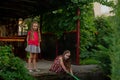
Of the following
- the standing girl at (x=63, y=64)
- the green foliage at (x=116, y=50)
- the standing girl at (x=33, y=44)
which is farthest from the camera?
the standing girl at (x=33, y=44)

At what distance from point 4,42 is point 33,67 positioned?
119 inches

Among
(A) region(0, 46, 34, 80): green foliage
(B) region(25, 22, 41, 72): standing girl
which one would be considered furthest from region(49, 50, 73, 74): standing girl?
(A) region(0, 46, 34, 80): green foliage

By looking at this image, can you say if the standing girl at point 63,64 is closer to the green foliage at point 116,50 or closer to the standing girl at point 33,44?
the standing girl at point 33,44

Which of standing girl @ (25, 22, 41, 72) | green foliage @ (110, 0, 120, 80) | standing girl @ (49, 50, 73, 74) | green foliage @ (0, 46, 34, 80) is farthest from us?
standing girl @ (25, 22, 41, 72)

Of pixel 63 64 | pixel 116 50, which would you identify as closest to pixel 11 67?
pixel 63 64

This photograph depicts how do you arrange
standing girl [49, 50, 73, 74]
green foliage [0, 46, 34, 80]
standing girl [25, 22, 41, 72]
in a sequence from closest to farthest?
green foliage [0, 46, 34, 80] < standing girl [49, 50, 73, 74] < standing girl [25, 22, 41, 72]

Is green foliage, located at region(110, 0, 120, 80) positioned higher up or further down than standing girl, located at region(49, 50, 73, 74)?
higher up

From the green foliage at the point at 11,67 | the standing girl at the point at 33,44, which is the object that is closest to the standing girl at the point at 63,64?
the standing girl at the point at 33,44

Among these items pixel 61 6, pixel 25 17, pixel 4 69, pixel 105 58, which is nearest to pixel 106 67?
pixel 105 58

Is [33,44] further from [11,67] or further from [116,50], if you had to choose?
[116,50]

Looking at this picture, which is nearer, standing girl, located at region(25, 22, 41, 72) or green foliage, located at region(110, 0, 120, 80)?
green foliage, located at region(110, 0, 120, 80)

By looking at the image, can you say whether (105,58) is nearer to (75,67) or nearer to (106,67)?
(106,67)

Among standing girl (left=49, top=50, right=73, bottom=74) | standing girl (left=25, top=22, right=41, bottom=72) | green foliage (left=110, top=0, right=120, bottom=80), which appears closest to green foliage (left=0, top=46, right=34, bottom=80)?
standing girl (left=49, top=50, right=73, bottom=74)

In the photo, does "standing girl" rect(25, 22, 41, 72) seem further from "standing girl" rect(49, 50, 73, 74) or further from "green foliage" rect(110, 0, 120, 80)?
"green foliage" rect(110, 0, 120, 80)
